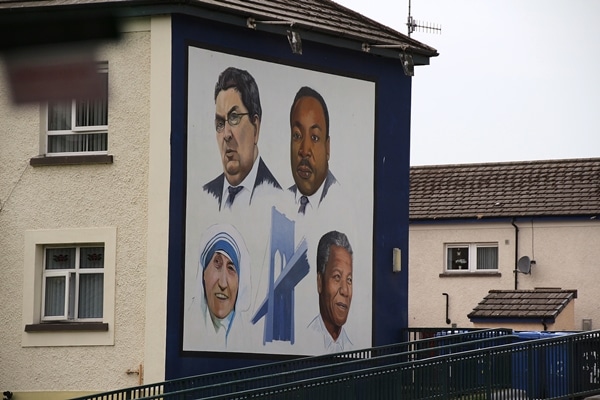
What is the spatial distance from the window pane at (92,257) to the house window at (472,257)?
928 inches

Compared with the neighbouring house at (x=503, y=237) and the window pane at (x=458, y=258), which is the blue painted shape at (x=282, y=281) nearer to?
the neighbouring house at (x=503, y=237)

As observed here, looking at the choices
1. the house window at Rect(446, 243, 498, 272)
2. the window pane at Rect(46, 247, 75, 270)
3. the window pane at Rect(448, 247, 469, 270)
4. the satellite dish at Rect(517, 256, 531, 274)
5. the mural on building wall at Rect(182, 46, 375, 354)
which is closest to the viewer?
the mural on building wall at Rect(182, 46, 375, 354)

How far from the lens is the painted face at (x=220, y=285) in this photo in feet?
72.9

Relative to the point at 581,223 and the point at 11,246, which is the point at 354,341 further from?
the point at 581,223

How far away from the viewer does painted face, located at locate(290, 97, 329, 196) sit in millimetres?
24188

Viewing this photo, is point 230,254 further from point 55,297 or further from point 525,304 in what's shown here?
point 525,304

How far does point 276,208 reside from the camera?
77.5 feet

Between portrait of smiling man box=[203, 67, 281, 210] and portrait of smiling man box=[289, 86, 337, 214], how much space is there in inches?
37.4

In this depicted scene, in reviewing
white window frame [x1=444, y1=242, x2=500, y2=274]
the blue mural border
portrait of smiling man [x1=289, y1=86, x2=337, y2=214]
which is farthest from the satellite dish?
portrait of smiling man [x1=289, y1=86, x2=337, y2=214]

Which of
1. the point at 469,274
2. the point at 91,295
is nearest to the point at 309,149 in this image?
the point at 91,295

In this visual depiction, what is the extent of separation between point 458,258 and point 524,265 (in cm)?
262

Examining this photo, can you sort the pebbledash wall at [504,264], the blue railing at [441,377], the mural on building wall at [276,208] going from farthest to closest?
1. the pebbledash wall at [504,264]
2. the mural on building wall at [276,208]
3. the blue railing at [441,377]

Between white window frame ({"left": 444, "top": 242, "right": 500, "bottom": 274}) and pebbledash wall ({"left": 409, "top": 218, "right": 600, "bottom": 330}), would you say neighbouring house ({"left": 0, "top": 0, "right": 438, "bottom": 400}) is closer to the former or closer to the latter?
pebbledash wall ({"left": 409, "top": 218, "right": 600, "bottom": 330})


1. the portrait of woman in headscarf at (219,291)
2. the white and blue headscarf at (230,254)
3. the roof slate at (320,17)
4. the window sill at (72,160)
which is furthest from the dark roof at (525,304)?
the window sill at (72,160)
